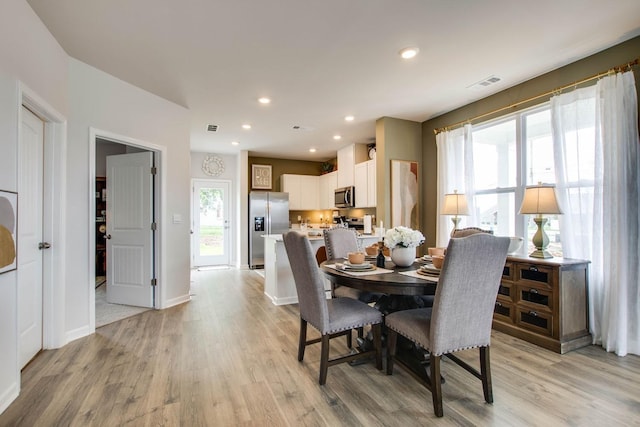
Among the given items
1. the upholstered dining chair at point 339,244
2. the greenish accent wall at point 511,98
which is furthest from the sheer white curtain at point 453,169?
the upholstered dining chair at point 339,244

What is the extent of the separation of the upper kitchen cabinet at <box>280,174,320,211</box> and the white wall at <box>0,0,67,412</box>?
204 inches

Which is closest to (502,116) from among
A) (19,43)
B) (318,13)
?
(318,13)

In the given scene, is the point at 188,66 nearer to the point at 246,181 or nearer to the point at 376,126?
Result: the point at 376,126

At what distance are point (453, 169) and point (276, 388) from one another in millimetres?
3523

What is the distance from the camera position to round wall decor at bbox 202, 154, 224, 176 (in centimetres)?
710

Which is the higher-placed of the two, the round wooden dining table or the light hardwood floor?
the round wooden dining table

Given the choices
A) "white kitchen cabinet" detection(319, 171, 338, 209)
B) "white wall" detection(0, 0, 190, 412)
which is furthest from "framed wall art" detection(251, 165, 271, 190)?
"white wall" detection(0, 0, 190, 412)

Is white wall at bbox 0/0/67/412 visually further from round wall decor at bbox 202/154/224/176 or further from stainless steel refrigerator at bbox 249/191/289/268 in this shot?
round wall decor at bbox 202/154/224/176

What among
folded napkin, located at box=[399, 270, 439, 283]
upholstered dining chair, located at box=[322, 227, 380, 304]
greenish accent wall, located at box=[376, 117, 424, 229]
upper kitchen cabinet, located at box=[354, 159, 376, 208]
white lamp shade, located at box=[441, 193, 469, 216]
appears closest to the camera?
folded napkin, located at box=[399, 270, 439, 283]

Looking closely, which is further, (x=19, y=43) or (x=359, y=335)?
(x=359, y=335)

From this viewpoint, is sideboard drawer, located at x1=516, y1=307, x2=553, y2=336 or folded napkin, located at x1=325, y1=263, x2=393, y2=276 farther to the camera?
sideboard drawer, located at x1=516, y1=307, x2=553, y2=336

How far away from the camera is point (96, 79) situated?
3.13m

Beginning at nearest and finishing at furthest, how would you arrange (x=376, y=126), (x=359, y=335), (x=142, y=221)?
1. (x=359, y=335)
2. (x=142, y=221)
3. (x=376, y=126)

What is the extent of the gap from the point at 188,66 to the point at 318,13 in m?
1.50
